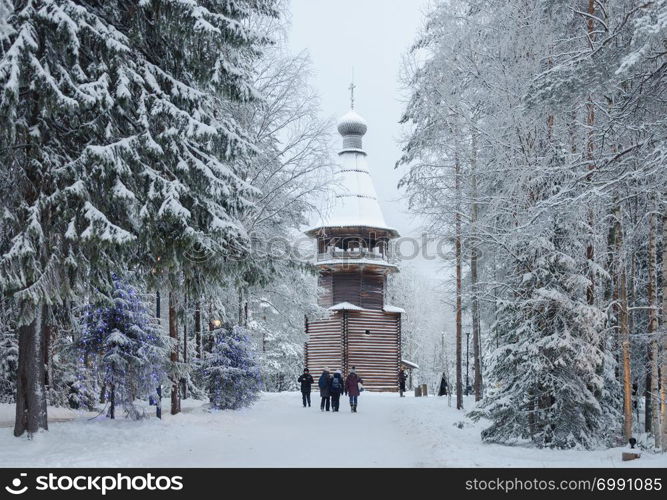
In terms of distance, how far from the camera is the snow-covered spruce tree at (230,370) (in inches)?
799

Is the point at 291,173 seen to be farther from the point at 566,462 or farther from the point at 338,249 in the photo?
the point at 338,249

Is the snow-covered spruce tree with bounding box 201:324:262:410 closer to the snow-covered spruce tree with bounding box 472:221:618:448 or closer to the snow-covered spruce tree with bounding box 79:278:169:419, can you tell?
the snow-covered spruce tree with bounding box 79:278:169:419

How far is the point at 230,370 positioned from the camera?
20.2 m

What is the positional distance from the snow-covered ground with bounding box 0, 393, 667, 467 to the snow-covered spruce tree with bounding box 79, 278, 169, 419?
0.89 meters

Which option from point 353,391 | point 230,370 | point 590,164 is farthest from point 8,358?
point 590,164

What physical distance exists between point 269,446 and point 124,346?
482 cm

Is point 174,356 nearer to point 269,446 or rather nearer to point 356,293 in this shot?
point 269,446

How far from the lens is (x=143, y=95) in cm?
1123

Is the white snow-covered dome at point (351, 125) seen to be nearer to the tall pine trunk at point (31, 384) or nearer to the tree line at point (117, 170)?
the tree line at point (117, 170)

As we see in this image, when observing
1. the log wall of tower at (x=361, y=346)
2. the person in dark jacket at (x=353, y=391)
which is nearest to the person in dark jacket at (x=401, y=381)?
the log wall of tower at (x=361, y=346)

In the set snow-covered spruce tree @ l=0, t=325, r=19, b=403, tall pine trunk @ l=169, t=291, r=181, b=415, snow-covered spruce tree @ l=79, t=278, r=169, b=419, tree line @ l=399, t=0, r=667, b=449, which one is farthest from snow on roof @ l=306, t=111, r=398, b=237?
tree line @ l=399, t=0, r=667, b=449

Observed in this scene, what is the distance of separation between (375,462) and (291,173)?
32.8 ft

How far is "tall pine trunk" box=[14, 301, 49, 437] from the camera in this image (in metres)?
11.8
